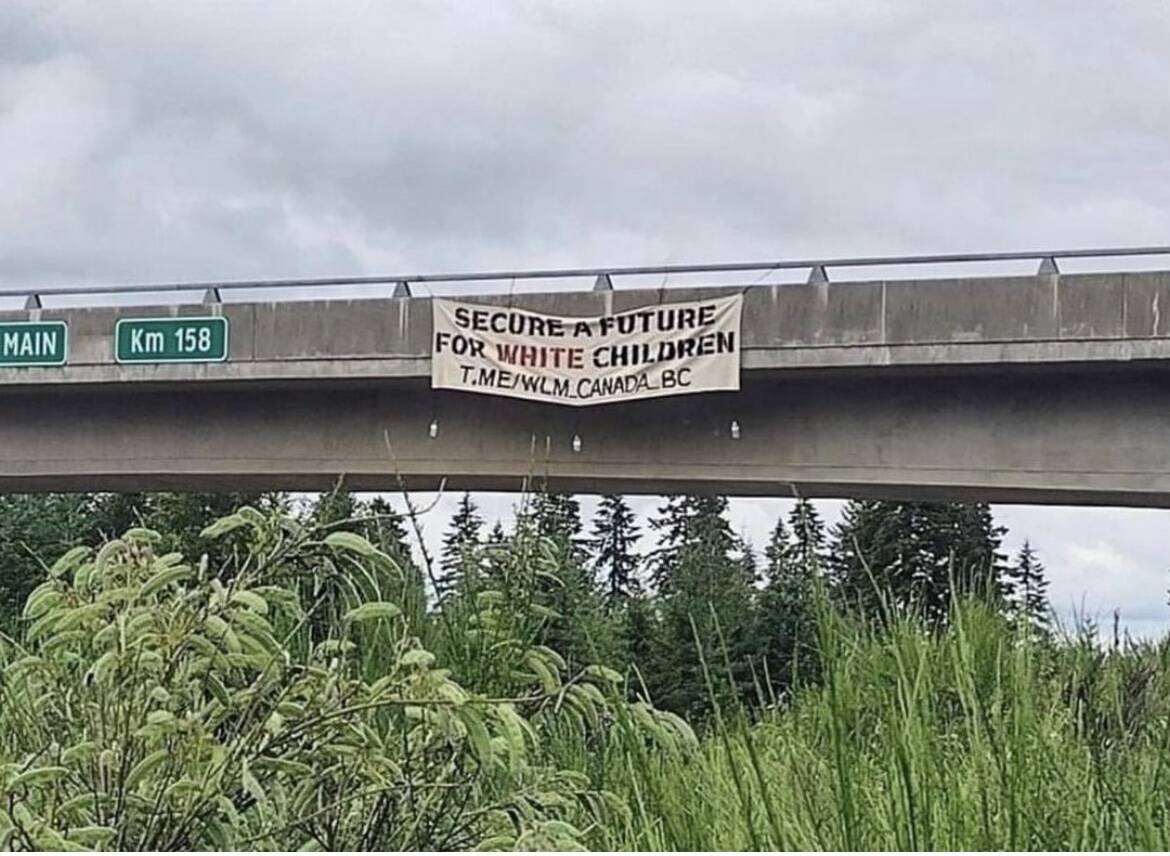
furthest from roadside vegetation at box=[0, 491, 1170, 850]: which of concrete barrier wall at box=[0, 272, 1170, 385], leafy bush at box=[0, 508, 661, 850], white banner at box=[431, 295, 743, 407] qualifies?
white banner at box=[431, 295, 743, 407]

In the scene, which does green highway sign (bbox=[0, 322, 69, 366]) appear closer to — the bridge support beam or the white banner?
the bridge support beam

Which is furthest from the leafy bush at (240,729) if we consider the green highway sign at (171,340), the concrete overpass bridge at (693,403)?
the green highway sign at (171,340)

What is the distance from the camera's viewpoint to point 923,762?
219cm

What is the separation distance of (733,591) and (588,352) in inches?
461

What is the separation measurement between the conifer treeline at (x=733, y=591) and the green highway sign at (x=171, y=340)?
1277cm

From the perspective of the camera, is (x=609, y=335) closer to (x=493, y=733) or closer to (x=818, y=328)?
(x=818, y=328)

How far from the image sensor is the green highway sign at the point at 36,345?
1791cm

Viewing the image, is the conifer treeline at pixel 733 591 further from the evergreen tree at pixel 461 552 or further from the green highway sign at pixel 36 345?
the green highway sign at pixel 36 345

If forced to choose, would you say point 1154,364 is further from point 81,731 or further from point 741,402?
point 81,731

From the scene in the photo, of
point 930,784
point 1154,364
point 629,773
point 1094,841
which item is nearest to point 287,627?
point 629,773

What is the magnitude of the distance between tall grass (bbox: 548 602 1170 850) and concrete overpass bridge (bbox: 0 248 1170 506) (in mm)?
10606

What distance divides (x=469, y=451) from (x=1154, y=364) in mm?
7611

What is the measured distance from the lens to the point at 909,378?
51.0 ft

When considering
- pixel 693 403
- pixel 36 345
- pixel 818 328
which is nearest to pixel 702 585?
pixel 818 328
